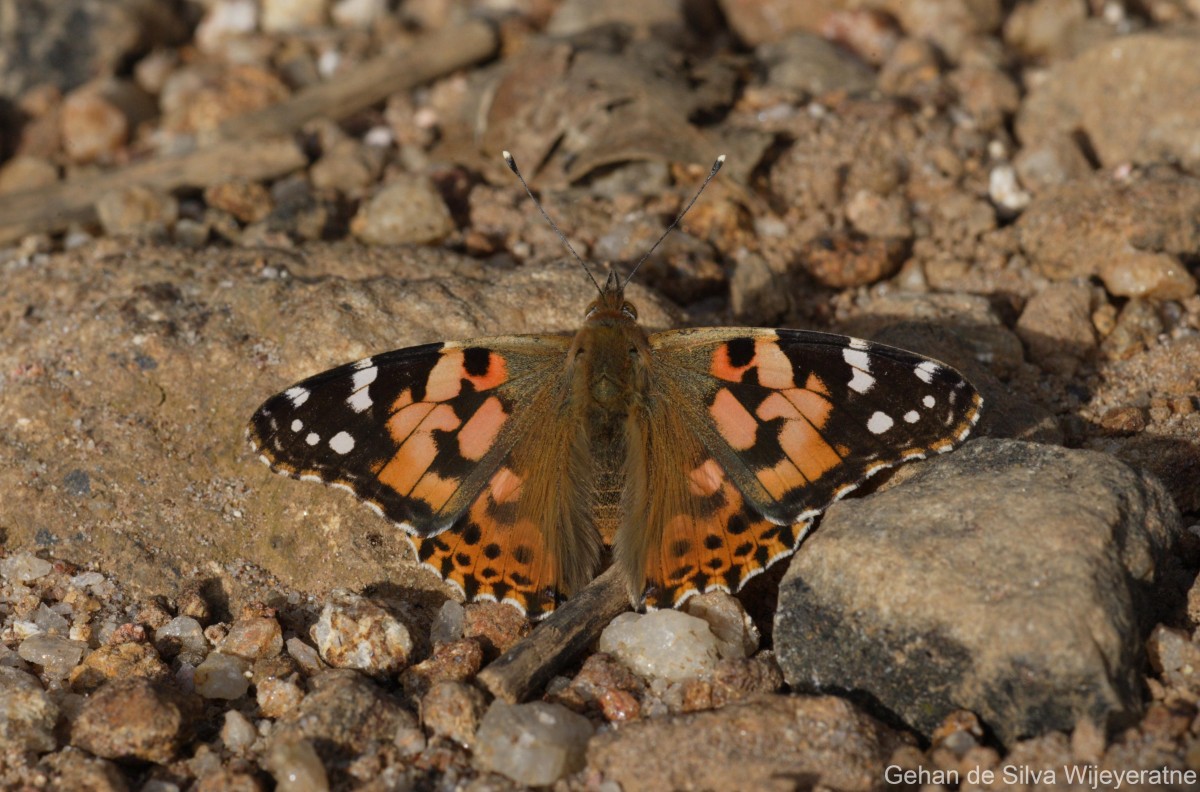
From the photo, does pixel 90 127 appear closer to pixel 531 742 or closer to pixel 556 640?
pixel 556 640

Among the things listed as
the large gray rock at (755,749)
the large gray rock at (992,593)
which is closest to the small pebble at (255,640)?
the large gray rock at (755,749)

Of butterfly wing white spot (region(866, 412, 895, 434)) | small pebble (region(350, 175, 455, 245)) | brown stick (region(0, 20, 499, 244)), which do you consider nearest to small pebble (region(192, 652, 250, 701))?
butterfly wing white spot (region(866, 412, 895, 434))

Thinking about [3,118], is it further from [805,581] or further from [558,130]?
[805,581]

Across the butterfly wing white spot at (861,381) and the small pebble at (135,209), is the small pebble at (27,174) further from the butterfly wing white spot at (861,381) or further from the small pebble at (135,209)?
the butterfly wing white spot at (861,381)

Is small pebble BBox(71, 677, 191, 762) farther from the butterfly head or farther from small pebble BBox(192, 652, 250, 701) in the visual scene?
the butterfly head

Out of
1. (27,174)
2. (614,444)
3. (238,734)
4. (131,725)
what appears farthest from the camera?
(27,174)

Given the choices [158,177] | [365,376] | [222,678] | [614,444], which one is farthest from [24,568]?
[158,177]
